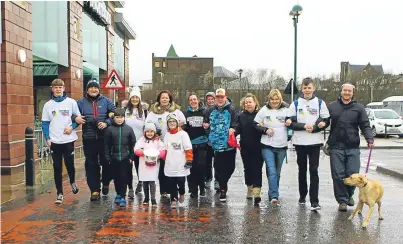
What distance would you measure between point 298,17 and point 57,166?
14.8m

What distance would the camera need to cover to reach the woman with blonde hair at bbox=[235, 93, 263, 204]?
23.3ft

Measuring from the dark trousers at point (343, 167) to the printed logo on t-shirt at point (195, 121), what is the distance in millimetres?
2222

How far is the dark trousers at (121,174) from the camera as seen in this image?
6934 millimetres

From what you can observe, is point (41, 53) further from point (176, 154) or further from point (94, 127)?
point (176, 154)

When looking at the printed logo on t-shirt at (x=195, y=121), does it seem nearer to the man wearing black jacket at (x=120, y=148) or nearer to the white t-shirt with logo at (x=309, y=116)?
the man wearing black jacket at (x=120, y=148)

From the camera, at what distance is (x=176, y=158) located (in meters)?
6.80

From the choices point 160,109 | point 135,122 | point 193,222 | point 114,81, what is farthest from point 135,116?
point 114,81

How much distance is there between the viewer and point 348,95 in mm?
6457

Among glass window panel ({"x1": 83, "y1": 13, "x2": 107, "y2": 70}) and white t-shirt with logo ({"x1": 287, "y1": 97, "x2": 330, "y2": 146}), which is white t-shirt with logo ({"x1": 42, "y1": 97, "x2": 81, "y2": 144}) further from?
glass window panel ({"x1": 83, "y1": 13, "x2": 107, "y2": 70})

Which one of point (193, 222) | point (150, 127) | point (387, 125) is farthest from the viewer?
point (387, 125)

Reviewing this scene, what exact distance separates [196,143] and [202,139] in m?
0.13

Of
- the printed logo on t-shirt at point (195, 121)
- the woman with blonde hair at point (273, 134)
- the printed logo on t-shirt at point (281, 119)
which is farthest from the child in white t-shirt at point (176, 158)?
the printed logo on t-shirt at point (281, 119)

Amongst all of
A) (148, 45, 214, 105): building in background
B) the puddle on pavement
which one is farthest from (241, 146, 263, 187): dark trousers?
(148, 45, 214, 105): building in background

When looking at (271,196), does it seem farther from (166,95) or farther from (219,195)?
(166,95)
